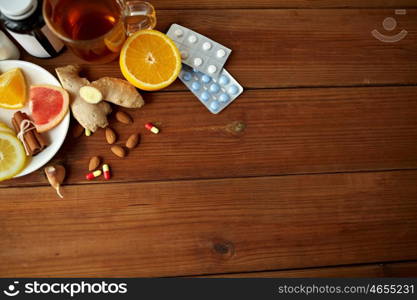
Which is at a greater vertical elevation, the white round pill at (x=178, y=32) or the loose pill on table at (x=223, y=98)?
the white round pill at (x=178, y=32)

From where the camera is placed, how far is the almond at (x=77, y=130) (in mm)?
681

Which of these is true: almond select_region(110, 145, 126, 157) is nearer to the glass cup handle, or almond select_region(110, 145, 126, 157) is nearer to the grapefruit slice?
the grapefruit slice

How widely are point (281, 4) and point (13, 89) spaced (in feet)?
1.75

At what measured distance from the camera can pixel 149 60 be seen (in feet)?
2.21

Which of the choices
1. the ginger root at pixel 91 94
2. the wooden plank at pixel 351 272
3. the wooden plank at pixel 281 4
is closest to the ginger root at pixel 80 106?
the ginger root at pixel 91 94

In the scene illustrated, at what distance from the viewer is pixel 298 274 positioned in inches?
27.6

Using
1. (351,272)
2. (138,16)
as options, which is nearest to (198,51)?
(138,16)

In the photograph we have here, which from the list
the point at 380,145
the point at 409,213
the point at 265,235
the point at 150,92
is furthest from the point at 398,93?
the point at 150,92

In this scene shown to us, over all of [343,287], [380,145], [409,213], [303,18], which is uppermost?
[303,18]

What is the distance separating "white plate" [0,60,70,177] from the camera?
2.13ft

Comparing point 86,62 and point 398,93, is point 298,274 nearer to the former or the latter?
point 398,93

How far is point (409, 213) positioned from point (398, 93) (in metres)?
0.24

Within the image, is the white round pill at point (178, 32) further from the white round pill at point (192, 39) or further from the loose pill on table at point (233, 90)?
the loose pill on table at point (233, 90)

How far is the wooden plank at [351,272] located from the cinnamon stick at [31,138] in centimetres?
40
